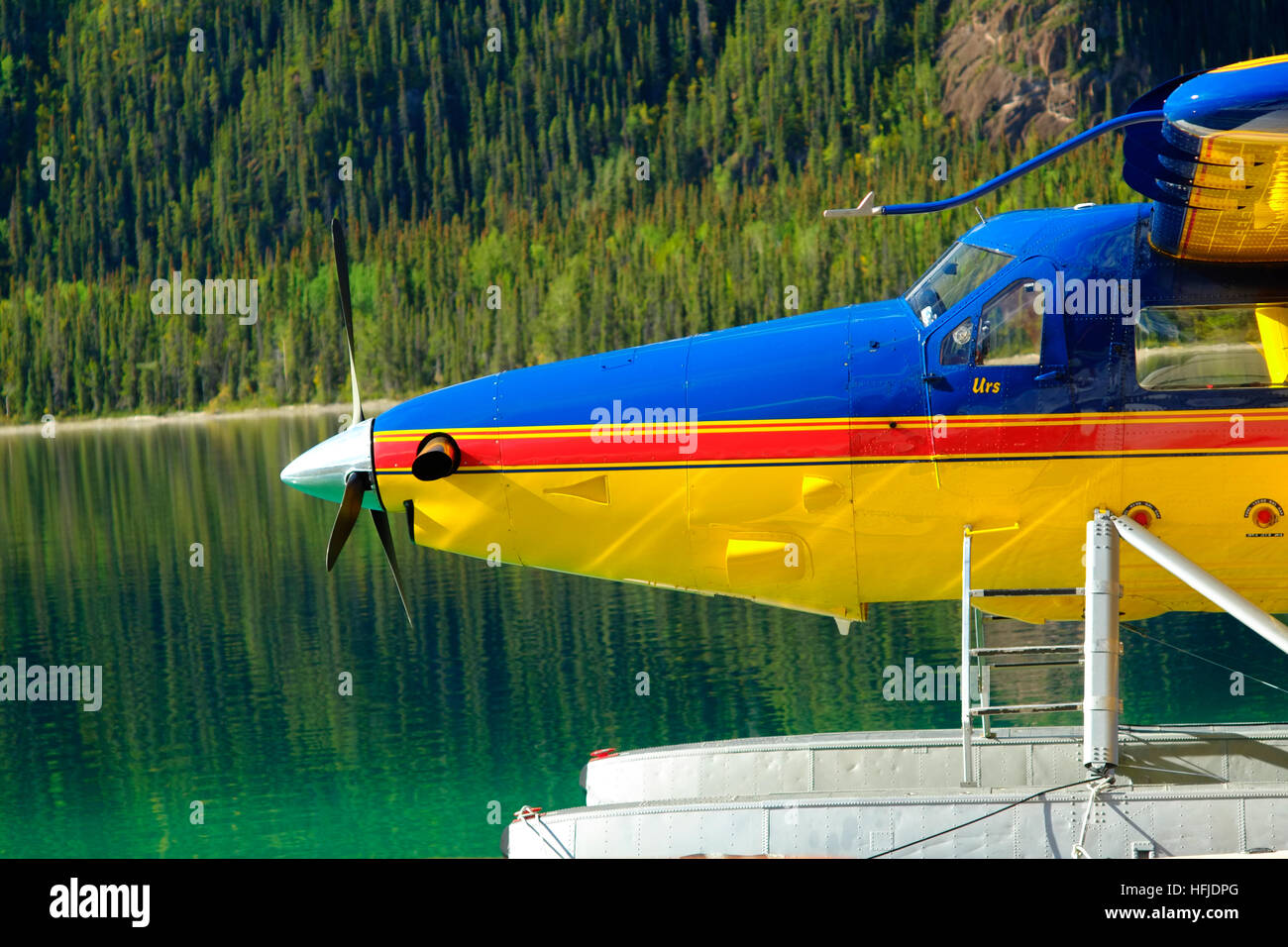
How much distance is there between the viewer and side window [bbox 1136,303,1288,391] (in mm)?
6574

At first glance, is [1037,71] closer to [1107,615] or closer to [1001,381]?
[1001,381]

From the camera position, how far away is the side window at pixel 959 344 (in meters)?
6.70

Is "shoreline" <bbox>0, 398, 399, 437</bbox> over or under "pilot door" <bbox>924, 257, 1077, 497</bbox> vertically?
over

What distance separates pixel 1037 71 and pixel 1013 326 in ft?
420

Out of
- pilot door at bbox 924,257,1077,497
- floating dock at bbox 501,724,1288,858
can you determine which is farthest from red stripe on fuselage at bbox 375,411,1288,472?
floating dock at bbox 501,724,1288,858

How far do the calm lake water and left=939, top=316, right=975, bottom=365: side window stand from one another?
1.16m

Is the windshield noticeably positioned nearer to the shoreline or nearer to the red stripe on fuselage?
the red stripe on fuselage

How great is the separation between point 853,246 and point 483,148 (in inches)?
2811

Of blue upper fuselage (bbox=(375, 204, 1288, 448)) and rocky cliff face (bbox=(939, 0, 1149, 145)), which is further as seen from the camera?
rocky cliff face (bbox=(939, 0, 1149, 145))

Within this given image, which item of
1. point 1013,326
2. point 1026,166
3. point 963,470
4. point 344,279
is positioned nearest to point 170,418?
point 344,279

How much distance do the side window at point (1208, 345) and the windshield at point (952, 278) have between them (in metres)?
0.79

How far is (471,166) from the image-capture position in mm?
152375

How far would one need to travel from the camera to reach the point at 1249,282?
258 inches

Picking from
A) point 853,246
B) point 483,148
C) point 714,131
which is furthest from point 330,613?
point 483,148
